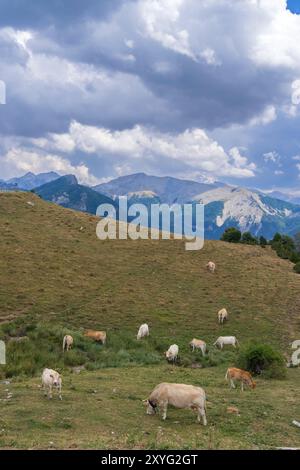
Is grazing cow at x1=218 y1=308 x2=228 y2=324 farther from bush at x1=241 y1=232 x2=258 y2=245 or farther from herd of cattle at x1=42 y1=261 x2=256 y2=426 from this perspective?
bush at x1=241 y1=232 x2=258 y2=245

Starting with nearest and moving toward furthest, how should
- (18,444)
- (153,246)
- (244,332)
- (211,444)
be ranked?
(18,444) < (211,444) < (244,332) < (153,246)

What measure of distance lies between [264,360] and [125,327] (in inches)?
543

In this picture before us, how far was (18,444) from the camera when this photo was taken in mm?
12609

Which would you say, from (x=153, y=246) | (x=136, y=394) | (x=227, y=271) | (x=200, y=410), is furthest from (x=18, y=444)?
(x=153, y=246)

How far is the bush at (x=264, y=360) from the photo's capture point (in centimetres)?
2881

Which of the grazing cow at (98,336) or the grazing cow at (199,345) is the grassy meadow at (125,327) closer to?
the grazing cow at (98,336)

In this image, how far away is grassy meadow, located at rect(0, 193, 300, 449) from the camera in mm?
15562

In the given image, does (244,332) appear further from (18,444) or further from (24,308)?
(18,444)

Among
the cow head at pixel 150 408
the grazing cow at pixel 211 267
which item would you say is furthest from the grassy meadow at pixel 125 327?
the grazing cow at pixel 211 267

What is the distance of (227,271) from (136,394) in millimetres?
36709

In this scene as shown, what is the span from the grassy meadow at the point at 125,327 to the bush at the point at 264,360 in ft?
3.22

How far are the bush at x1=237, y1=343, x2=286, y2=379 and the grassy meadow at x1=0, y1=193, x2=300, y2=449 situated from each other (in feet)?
3.22

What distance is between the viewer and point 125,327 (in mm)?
39312

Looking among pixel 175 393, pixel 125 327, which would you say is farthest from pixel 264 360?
pixel 175 393
